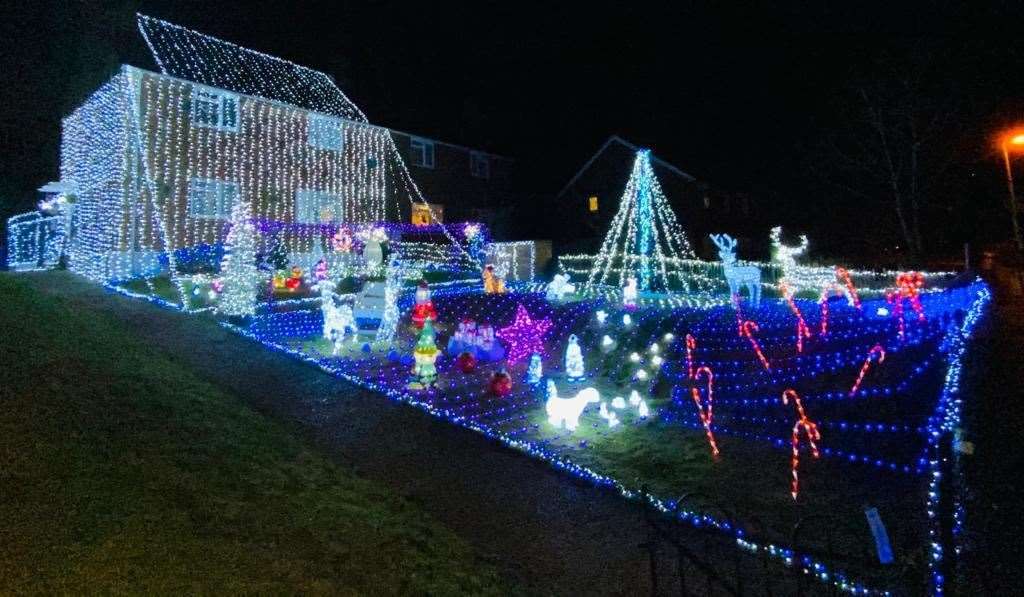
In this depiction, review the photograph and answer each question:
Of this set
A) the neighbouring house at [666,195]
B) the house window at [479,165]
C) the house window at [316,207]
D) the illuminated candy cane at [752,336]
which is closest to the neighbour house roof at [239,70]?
the house window at [316,207]

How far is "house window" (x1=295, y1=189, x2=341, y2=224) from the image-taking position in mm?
22750

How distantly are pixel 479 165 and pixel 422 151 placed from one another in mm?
3938

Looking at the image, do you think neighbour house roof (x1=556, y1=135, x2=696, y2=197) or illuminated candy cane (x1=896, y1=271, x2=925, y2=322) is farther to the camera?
neighbour house roof (x1=556, y1=135, x2=696, y2=197)

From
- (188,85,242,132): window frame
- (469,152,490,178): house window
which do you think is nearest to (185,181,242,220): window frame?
(188,85,242,132): window frame

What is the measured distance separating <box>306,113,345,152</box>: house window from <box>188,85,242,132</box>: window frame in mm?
2639

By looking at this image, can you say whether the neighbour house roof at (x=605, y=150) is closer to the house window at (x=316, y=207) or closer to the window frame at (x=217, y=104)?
the house window at (x=316, y=207)

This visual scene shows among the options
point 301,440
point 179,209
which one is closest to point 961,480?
point 301,440

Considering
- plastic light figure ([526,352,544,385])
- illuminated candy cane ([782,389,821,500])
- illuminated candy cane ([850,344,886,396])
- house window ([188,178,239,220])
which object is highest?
house window ([188,178,239,220])

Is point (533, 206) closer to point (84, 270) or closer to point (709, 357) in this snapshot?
point (84, 270)

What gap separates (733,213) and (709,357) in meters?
23.4

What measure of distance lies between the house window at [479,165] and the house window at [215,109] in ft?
39.0

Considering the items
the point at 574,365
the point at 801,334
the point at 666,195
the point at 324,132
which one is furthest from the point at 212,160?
the point at 666,195

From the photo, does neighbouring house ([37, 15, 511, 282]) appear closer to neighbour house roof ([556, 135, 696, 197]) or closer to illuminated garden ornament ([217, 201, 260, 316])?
illuminated garden ornament ([217, 201, 260, 316])

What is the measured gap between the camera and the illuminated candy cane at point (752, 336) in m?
10.5
